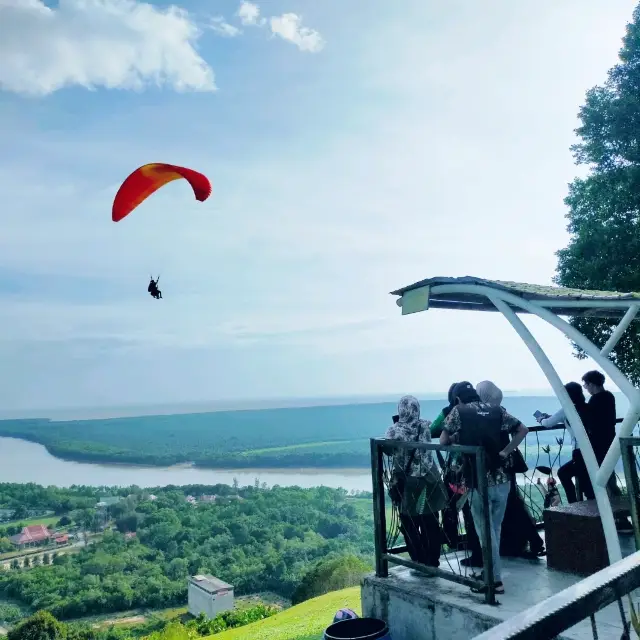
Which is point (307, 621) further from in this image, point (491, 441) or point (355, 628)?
point (491, 441)

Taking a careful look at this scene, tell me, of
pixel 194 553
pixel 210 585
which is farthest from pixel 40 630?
pixel 194 553

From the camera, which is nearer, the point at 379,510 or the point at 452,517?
the point at 379,510

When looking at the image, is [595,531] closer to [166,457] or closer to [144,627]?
[144,627]

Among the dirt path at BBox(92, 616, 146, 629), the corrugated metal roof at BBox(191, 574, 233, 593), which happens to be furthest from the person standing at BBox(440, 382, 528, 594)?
the dirt path at BBox(92, 616, 146, 629)

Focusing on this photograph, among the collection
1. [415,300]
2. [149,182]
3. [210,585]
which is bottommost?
[210,585]

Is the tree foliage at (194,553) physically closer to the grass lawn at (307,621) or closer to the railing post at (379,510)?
the grass lawn at (307,621)

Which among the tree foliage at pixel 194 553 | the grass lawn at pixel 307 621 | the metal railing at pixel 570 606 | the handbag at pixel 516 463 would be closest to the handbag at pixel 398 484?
the handbag at pixel 516 463

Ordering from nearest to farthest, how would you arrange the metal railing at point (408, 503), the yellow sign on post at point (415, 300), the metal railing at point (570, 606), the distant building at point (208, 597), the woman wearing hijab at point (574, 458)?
the metal railing at point (570, 606), the metal railing at point (408, 503), the yellow sign on post at point (415, 300), the woman wearing hijab at point (574, 458), the distant building at point (208, 597)

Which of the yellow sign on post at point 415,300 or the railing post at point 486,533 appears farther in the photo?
the yellow sign on post at point 415,300
